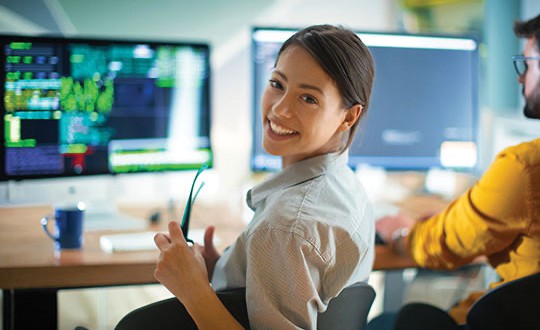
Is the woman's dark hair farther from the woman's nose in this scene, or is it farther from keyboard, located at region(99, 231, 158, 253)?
keyboard, located at region(99, 231, 158, 253)

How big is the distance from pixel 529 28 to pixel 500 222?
0.53 meters

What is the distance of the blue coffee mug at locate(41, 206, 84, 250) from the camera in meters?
1.83

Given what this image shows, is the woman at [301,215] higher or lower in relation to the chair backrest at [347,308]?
higher

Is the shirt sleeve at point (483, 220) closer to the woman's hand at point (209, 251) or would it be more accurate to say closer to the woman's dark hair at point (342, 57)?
the woman's dark hair at point (342, 57)

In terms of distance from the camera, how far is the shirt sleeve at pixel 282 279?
123cm

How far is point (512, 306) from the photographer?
4.67ft

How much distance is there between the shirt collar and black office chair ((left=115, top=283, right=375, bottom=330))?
265mm

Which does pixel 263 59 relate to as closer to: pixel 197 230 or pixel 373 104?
pixel 373 104

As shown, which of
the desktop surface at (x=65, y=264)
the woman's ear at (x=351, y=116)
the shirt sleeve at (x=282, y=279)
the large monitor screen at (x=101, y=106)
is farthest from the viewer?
the large monitor screen at (x=101, y=106)

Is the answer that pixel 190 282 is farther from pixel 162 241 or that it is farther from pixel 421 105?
pixel 421 105

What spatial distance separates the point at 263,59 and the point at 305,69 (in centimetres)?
86

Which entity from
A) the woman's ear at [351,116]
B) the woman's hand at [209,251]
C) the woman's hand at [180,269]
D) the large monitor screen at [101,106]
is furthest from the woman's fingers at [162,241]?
the large monitor screen at [101,106]

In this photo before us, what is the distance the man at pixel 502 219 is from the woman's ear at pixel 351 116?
15.1 inches

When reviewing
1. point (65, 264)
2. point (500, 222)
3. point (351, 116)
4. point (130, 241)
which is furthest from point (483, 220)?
point (65, 264)
